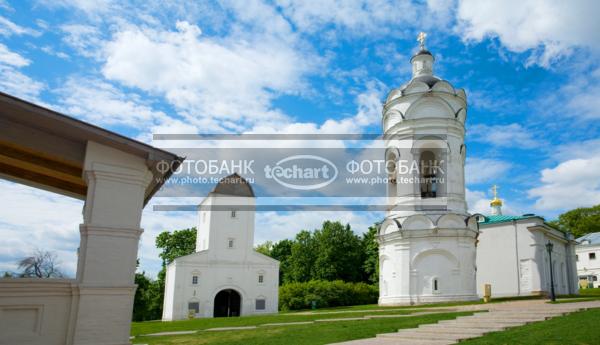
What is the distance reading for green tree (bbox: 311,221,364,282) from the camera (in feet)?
182

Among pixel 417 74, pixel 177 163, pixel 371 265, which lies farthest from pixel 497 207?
pixel 177 163

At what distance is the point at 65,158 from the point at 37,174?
7.29ft

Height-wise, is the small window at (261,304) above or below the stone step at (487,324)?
below

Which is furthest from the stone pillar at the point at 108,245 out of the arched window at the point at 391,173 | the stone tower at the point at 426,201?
the arched window at the point at 391,173

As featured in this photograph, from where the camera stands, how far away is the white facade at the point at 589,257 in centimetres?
5838

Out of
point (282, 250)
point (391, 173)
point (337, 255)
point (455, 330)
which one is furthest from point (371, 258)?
point (455, 330)

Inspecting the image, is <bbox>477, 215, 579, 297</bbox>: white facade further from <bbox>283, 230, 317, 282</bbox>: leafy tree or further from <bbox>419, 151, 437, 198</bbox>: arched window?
<bbox>283, 230, 317, 282</bbox>: leafy tree

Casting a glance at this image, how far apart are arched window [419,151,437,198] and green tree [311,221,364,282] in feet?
91.6

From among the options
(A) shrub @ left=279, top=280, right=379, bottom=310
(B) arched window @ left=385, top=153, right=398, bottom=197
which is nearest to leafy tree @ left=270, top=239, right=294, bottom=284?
(A) shrub @ left=279, top=280, right=379, bottom=310

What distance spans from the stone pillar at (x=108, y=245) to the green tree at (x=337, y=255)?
48.3 meters

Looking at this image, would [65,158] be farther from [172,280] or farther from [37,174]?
[172,280]

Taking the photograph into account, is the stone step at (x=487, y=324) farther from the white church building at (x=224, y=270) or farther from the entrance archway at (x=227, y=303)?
the entrance archway at (x=227, y=303)

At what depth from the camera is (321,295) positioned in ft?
136

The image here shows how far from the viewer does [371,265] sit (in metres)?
54.0
